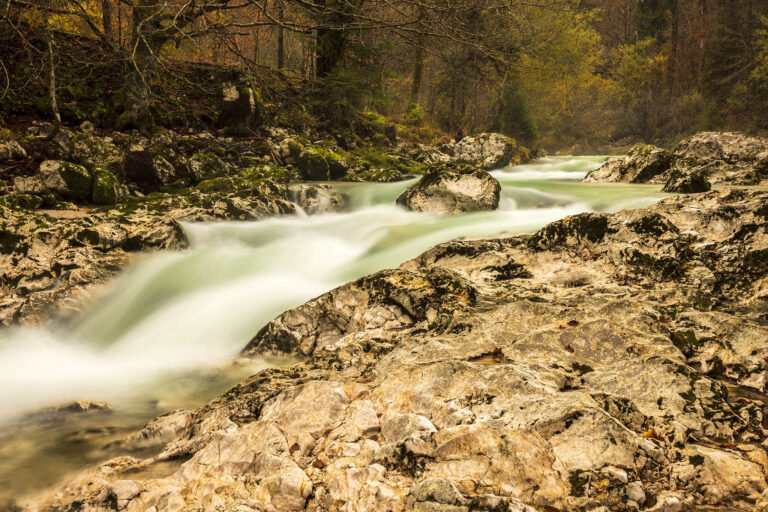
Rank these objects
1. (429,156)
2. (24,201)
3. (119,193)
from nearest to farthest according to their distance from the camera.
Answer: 1. (24,201)
2. (119,193)
3. (429,156)

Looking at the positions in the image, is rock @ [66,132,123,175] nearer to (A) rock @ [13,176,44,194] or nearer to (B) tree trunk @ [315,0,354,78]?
(A) rock @ [13,176,44,194]

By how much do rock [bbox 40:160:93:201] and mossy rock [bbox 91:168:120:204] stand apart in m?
0.13

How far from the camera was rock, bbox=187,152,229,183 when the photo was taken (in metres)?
9.03

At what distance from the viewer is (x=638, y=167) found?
10797 millimetres

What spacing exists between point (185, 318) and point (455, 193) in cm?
497

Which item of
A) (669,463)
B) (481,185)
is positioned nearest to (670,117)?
(481,185)

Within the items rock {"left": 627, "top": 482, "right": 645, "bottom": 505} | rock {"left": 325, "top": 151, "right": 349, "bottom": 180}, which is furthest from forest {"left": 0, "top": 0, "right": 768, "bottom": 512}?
rock {"left": 325, "top": 151, "right": 349, "bottom": 180}

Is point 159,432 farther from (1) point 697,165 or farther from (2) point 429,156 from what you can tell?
(2) point 429,156

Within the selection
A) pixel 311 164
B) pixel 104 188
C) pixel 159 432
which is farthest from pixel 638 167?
pixel 159 432

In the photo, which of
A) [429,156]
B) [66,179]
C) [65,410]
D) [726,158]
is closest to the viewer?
[65,410]

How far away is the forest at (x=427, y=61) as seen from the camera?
21.5ft

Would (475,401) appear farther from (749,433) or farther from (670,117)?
(670,117)

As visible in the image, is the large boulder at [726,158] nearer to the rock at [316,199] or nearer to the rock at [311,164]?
A: the rock at [316,199]

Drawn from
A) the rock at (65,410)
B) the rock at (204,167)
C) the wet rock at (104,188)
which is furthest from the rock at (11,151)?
the rock at (65,410)
